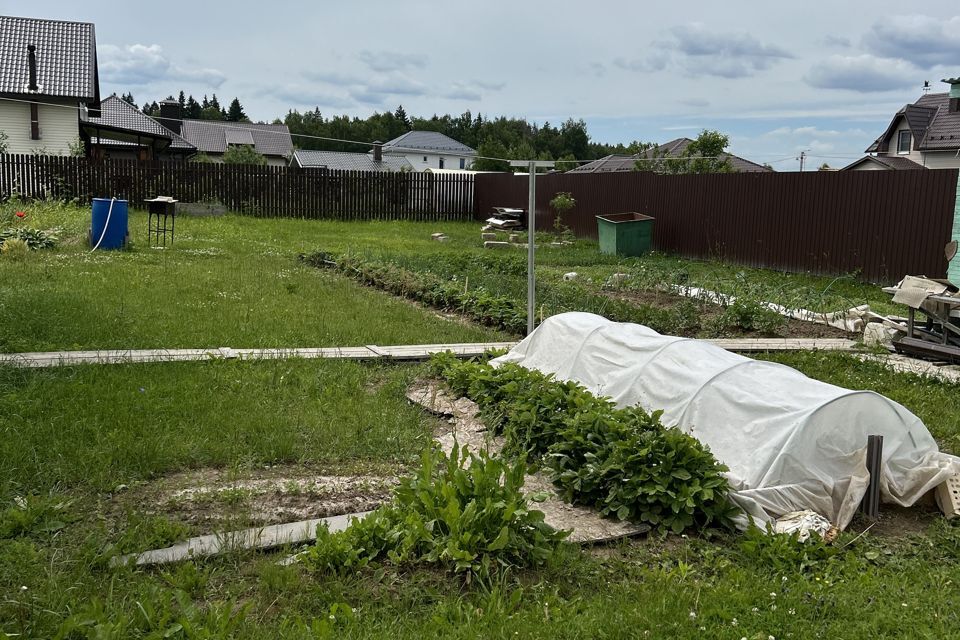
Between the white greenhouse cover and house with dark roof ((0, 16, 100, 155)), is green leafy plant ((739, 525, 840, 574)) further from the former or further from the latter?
house with dark roof ((0, 16, 100, 155))

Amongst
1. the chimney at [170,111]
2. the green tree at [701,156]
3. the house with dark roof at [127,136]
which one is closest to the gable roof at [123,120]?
the house with dark roof at [127,136]

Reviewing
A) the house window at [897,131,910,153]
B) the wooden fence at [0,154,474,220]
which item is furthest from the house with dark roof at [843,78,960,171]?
the wooden fence at [0,154,474,220]

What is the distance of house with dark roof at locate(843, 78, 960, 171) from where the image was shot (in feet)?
114

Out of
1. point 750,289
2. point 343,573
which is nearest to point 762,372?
point 343,573

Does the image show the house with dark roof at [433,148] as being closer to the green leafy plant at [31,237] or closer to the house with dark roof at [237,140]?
the house with dark roof at [237,140]

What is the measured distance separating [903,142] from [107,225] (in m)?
38.4

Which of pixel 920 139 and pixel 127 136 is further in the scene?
pixel 127 136

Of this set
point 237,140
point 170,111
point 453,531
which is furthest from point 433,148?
point 453,531

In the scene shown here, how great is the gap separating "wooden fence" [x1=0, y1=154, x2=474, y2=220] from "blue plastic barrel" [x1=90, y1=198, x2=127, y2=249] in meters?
7.95

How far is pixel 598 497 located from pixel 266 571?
6.07 ft

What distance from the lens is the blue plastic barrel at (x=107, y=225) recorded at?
1464 cm

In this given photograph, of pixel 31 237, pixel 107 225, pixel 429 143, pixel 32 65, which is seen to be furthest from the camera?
pixel 429 143

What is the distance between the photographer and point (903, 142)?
4097 cm

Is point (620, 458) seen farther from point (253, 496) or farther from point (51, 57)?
point (51, 57)
